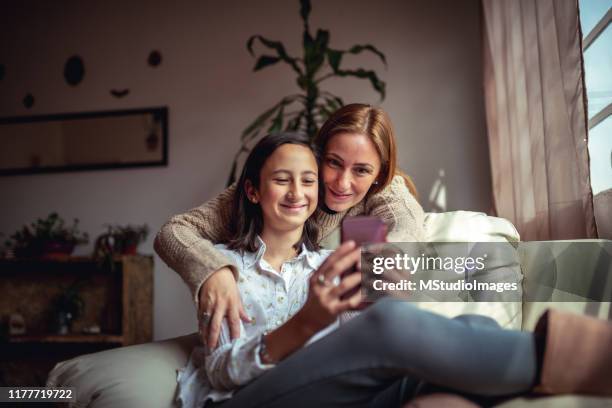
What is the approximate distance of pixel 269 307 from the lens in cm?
109

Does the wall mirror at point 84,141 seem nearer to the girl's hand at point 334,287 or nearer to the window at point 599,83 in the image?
the window at point 599,83

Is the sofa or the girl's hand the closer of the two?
the girl's hand

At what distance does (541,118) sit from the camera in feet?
5.01

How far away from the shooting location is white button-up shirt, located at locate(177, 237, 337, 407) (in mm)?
893

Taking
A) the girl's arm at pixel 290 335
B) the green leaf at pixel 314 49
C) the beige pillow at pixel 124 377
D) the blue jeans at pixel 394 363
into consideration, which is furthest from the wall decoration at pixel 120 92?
the blue jeans at pixel 394 363

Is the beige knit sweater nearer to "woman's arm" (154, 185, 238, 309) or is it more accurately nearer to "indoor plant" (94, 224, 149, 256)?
"woman's arm" (154, 185, 238, 309)

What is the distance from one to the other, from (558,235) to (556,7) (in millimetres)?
630

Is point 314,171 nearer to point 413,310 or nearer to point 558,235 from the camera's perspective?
point 413,310

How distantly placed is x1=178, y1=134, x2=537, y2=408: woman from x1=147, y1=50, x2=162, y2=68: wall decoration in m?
2.18

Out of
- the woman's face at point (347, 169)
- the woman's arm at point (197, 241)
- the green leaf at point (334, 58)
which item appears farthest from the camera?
the green leaf at point (334, 58)

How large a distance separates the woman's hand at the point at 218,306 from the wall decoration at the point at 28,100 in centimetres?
274

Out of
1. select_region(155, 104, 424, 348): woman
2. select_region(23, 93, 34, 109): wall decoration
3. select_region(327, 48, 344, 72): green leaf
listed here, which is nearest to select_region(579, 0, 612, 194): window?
select_region(155, 104, 424, 348): woman

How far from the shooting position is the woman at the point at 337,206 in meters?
1.06

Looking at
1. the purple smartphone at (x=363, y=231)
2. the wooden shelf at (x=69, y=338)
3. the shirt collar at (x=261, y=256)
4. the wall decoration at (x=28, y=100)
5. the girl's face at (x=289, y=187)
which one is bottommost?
the wooden shelf at (x=69, y=338)
